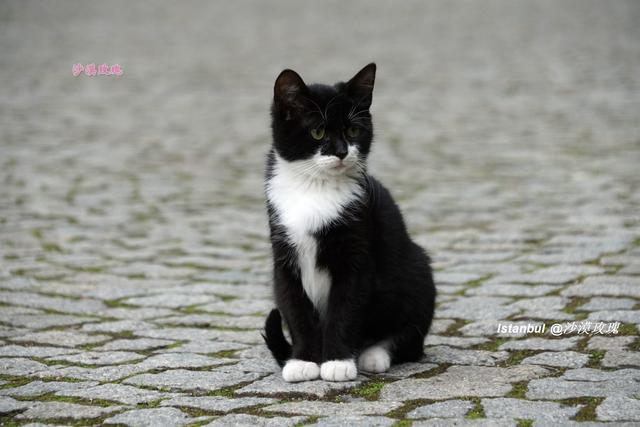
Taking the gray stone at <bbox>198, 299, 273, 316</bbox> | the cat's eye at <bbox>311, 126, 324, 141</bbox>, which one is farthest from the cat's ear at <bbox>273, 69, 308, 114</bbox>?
the gray stone at <bbox>198, 299, 273, 316</bbox>

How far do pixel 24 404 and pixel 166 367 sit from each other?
2.26ft

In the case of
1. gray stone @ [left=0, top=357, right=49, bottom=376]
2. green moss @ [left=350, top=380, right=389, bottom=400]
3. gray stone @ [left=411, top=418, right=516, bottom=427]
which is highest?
gray stone @ [left=0, top=357, right=49, bottom=376]

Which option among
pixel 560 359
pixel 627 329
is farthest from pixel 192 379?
pixel 627 329

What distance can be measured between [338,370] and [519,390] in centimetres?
Answer: 71

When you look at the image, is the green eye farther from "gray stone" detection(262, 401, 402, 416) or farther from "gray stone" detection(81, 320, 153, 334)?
"gray stone" detection(81, 320, 153, 334)

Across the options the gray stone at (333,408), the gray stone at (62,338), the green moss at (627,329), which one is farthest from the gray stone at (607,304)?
the gray stone at (62,338)

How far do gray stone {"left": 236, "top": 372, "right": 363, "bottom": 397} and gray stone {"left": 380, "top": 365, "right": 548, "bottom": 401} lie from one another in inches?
6.9

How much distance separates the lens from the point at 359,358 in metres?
3.81

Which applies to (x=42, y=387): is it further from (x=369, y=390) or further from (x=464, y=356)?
(x=464, y=356)

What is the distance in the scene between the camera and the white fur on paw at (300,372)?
142 inches

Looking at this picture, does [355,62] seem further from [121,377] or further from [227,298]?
[121,377]

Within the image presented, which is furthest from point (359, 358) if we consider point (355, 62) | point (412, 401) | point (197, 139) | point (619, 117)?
point (355, 62)

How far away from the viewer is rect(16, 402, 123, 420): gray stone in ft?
10.5

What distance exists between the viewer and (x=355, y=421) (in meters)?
3.07
